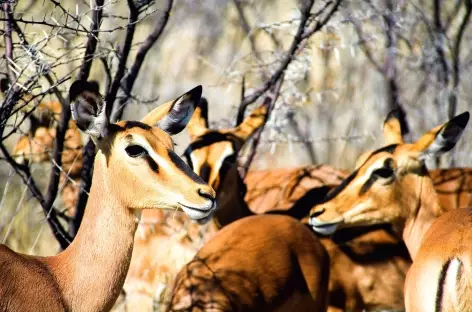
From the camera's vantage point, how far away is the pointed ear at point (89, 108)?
418 cm

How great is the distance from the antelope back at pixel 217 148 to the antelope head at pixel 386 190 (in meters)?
0.91

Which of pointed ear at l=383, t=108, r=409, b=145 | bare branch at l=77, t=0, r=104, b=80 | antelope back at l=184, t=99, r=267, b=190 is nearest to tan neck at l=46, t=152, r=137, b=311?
bare branch at l=77, t=0, r=104, b=80

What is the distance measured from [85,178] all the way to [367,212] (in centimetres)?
172

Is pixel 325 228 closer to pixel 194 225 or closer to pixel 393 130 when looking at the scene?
pixel 393 130

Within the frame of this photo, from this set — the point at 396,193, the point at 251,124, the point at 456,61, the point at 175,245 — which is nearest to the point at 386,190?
the point at 396,193

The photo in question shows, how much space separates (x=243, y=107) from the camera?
287 inches

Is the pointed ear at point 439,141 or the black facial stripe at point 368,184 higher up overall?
the pointed ear at point 439,141

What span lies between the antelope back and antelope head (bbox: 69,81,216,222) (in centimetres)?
217

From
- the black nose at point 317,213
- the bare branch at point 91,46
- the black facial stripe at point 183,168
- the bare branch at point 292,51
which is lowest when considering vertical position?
the black nose at point 317,213

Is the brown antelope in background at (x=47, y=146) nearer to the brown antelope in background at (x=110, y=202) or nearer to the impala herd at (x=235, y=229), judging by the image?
the impala herd at (x=235, y=229)

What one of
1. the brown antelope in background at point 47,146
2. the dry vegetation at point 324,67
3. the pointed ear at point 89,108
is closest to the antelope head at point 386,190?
the pointed ear at point 89,108

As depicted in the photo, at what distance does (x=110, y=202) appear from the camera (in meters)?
4.22

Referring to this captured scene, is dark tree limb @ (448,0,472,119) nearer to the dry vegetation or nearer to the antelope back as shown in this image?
the dry vegetation

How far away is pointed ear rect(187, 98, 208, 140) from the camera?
699 cm
